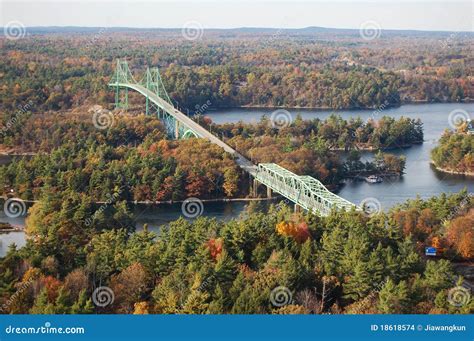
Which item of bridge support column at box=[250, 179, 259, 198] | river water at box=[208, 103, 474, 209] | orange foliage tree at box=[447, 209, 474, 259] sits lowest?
river water at box=[208, 103, 474, 209]

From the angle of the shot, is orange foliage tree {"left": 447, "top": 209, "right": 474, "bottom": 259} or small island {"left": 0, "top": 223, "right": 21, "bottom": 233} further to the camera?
small island {"left": 0, "top": 223, "right": 21, "bottom": 233}

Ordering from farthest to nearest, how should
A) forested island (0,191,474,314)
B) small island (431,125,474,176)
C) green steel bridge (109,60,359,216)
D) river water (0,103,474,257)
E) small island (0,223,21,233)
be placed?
small island (431,125,474,176)
river water (0,103,474,257)
green steel bridge (109,60,359,216)
small island (0,223,21,233)
forested island (0,191,474,314)

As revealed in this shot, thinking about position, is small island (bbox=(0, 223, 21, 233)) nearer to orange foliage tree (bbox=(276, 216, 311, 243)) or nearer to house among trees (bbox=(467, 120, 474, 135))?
orange foliage tree (bbox=(276, 216, 311, 243))

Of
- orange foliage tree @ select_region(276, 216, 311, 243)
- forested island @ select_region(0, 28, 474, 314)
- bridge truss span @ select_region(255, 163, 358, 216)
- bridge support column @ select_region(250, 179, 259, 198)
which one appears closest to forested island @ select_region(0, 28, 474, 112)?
forested island @ select_region(0, 28, 474, 314)

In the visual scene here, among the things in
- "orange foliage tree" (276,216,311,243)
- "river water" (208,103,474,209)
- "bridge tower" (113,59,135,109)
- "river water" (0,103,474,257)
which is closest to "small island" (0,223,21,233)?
"river water" (0,103,474,257)

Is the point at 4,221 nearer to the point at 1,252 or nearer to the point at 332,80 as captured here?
the point at 1,252

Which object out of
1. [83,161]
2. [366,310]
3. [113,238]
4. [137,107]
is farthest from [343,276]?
[137,107]

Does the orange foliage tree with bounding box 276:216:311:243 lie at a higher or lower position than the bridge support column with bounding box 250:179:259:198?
higher

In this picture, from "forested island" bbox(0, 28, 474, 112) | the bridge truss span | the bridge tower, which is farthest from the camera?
"forested island" bbox(0, 28, 474, 112)

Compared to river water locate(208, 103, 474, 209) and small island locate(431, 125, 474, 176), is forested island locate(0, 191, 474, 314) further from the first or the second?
small island locate(431, 125, 474, 176)
